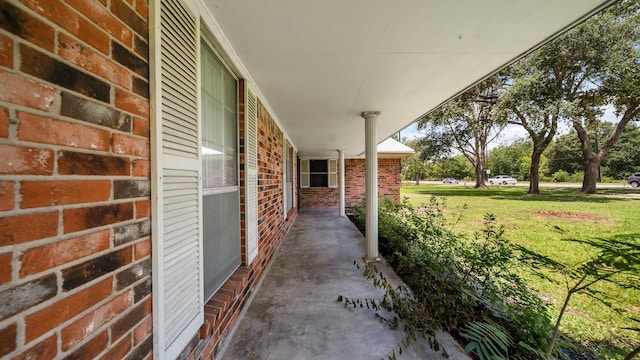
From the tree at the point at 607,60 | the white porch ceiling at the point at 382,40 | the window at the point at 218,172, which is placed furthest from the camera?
the tree at the point at 607,60

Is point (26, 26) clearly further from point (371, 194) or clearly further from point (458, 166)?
point (458, 166)

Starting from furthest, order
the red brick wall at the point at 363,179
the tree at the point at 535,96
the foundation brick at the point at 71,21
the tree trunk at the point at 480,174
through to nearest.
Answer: the tree trunk at the point at 480,174 < the red brick wall at the point at 363,179 < the tree at the point at 535,96 < the foundation brick at the point at 71,21

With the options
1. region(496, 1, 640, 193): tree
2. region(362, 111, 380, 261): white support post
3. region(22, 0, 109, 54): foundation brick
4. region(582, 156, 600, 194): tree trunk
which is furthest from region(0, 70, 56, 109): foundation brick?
region(582, 156, 600, 194): tree trunk

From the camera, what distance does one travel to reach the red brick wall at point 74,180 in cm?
61

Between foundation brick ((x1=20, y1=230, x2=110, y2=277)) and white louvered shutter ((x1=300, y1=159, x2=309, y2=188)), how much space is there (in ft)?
33.3

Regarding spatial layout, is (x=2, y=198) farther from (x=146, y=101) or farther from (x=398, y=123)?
(x=398, y=123)

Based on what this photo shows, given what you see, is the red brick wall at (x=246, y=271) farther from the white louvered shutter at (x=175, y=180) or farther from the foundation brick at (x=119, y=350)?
the foundation brick at (x=119, y=350)

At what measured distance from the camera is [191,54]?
1.52 metres

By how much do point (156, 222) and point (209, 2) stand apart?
1451 mm

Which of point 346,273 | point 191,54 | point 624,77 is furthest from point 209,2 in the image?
point 624,77

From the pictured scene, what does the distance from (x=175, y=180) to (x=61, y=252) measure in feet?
2.08

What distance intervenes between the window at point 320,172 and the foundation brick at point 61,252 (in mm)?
10248

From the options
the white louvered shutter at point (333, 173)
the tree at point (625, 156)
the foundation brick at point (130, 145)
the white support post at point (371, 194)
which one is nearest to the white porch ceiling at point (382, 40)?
the white support post at point (371, 194)

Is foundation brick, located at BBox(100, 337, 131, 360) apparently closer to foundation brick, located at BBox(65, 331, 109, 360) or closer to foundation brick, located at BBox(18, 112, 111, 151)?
foundation brick, located at BBox(65, 331, 109, 360)
